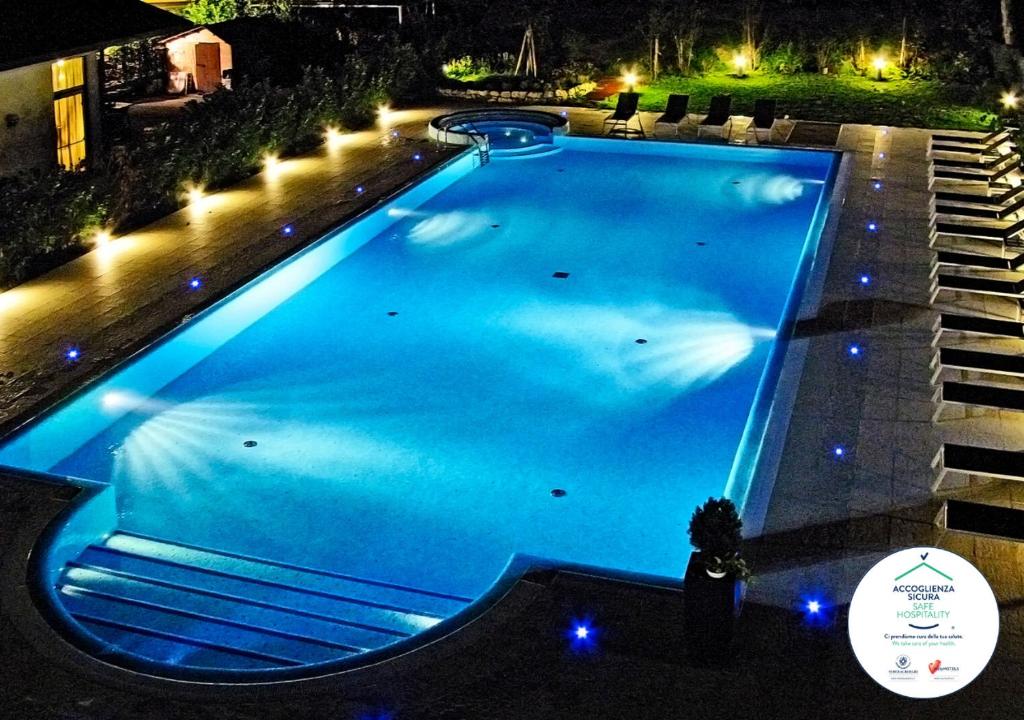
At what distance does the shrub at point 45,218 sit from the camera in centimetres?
1123

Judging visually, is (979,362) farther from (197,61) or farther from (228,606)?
(197,61)

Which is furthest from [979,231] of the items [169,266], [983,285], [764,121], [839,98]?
[839,98]

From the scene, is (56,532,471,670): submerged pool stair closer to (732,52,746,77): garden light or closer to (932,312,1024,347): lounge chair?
(932,312,1024,347): lounge chair

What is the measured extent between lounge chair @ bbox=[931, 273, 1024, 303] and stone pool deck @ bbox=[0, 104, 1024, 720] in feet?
0.95

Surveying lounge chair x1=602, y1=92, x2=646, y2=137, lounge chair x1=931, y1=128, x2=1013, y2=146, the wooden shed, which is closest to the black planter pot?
lounge chair x1=931, y1=128, x2=1013, y2=146

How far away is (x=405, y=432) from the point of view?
31.0 feet

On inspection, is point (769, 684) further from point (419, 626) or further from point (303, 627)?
point (303, 627)

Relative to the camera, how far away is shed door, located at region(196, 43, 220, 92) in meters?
21.8

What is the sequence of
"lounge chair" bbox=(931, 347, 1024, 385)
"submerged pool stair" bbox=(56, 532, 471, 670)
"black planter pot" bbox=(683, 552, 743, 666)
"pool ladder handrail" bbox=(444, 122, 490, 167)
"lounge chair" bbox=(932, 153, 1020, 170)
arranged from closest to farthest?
"black planter pot" bbox=(683, 552, 743, 666)
"submerged pool stair" bbox=(56, 532, 471, 670)
"lounge chair" bbox=(931, 347, 1024, 385)
"lounge chair" bbox=(932, 153, 1020, 170)
"pool ladder handrail" bbox=(444, 122, 490, 167)

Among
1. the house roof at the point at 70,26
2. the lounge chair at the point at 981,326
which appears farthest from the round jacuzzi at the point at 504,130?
the lounge chair at the point at 981,326

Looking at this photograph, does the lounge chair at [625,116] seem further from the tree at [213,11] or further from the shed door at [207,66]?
the tree at [213,11]

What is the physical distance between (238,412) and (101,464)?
1.31m

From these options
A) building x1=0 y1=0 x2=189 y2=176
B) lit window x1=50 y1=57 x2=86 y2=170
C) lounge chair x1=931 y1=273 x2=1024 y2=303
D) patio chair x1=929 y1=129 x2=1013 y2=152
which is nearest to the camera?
lounge chair x1=931 y1=273 x2=1024 y2=303

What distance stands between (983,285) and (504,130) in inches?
406
